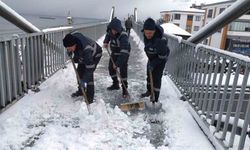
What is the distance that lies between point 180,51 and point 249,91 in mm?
2812

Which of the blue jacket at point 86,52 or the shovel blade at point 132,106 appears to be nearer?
the blue jacket at point 86,52

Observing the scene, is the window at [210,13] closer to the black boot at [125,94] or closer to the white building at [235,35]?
the white building at [235,35]

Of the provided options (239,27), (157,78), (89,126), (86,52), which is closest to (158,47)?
(157,78)

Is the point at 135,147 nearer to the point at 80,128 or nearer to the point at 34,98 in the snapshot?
the point at 80,128

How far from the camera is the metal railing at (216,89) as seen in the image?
323 centimetres

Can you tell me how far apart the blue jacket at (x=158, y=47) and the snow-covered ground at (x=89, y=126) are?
37.5 inches

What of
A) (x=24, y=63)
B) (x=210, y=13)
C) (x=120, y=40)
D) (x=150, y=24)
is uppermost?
(x=150, y=24)

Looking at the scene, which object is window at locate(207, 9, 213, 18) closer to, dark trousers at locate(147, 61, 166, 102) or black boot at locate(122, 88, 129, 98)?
black boot at locate(122, 88, 129, 98)

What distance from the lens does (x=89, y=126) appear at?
14.1 ft

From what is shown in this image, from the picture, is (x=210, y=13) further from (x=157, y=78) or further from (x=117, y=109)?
(x=117, y=109)

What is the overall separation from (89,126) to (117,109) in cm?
82

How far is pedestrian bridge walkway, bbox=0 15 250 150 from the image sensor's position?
367 centimetres

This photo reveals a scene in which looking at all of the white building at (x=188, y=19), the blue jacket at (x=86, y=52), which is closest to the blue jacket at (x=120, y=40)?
the blue jacket at (x=86, y=52)

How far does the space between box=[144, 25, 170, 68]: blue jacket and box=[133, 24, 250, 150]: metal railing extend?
1.91 ft
